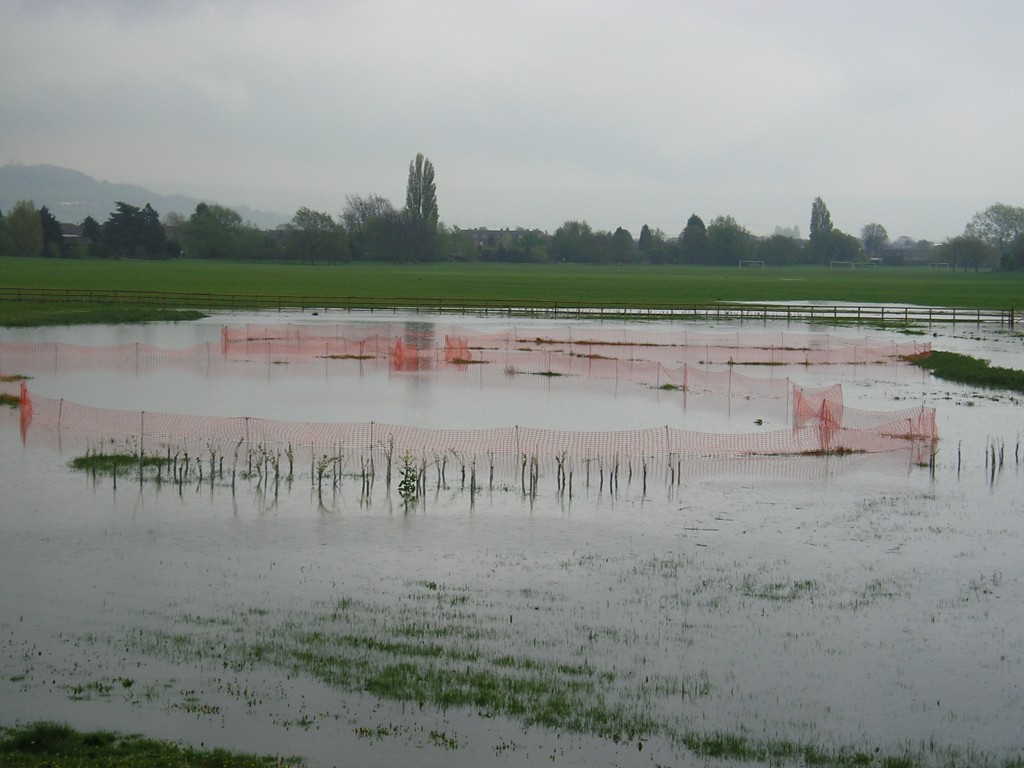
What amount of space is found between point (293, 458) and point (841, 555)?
41.3 ft

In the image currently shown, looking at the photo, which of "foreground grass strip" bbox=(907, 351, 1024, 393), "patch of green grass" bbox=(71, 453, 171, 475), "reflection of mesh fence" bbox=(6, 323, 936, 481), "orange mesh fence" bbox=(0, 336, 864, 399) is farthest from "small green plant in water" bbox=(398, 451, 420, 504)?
"foreground grass strip" bbox=(907, 351, 1024, 393)

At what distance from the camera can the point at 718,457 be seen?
95.2 feet

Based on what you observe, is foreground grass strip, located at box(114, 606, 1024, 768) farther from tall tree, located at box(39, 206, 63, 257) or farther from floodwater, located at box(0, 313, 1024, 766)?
tall tree, located at box(39, 206, 63, 257)

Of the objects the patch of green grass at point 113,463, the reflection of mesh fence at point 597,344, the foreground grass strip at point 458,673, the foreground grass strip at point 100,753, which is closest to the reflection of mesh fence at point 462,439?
the patch of green grass at point 113,463

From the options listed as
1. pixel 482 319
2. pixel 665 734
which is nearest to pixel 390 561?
pixel 665 734

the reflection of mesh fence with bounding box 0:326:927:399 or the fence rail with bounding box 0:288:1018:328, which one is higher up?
the fence rail with bounding box 0:288:1018:328

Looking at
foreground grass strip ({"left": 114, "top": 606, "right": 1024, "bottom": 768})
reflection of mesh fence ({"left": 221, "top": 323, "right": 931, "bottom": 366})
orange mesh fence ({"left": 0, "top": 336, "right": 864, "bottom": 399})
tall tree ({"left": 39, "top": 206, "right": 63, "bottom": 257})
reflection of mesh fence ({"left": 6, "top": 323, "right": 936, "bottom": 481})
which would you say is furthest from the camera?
tall tree ({"left": 39, "top": 206, "right": 63, "bottom": 257})

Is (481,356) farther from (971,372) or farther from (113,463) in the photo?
(113,463)

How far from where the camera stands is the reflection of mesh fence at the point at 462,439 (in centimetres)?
2808

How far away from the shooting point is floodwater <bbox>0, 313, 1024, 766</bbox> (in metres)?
12.7

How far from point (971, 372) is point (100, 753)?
140 feet

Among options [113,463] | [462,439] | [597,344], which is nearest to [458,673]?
[113,463]

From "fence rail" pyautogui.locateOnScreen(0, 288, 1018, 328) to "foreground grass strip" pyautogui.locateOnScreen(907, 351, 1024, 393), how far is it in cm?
3214

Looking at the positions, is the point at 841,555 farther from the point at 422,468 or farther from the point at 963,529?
the point at 422,468
